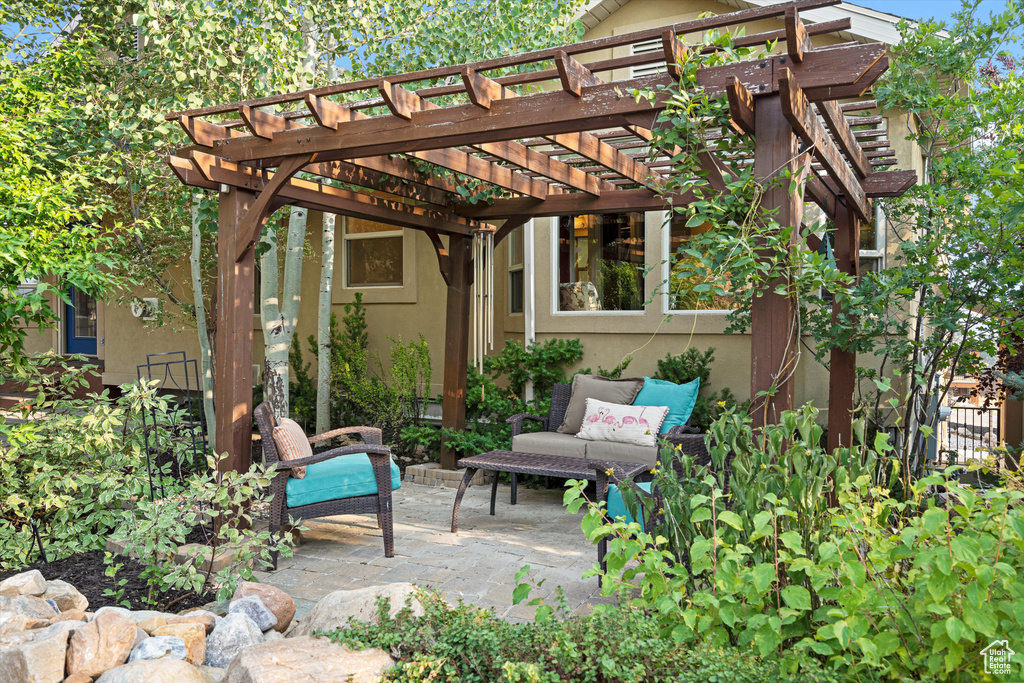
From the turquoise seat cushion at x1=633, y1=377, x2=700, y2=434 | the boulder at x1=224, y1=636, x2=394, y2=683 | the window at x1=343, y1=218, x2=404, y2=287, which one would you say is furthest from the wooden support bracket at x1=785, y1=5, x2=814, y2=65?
the window at x1=343, y1=218, x2=404, y2=287

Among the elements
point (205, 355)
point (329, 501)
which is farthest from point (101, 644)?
point (205, 355)

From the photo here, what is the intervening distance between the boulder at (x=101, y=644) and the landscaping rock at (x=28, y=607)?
495 mm

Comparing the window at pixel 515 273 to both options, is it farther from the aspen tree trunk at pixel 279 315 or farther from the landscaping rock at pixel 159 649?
the landscaping rock at pixel 159 649

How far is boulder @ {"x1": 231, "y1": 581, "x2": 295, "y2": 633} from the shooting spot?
3471mm

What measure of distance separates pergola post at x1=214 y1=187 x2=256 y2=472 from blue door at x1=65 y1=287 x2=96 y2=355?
959 cm

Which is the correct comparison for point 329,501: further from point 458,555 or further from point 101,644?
point 101,644

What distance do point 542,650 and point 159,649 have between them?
1598mm

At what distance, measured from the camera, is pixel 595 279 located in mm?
7805

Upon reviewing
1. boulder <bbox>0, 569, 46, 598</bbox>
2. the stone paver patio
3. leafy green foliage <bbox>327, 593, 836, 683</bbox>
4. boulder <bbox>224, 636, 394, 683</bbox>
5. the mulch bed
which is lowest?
the stone paver patio

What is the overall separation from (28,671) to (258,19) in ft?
17.1

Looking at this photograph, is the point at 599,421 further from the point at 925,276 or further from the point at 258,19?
the point at 258,19

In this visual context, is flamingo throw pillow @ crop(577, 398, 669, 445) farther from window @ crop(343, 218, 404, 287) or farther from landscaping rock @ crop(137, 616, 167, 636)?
window @ crop(343, 218, 404, 287)

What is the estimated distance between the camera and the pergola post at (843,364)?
5523 millimetres

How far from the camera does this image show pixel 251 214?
4805 millimetres
